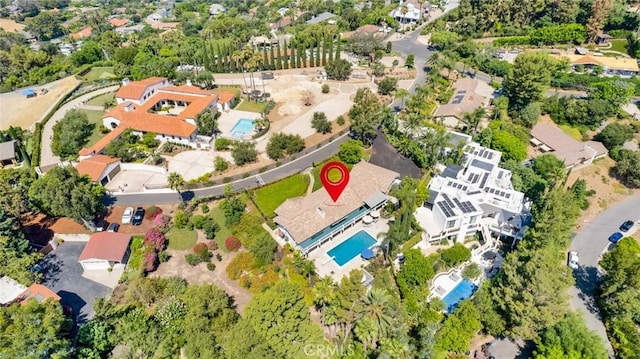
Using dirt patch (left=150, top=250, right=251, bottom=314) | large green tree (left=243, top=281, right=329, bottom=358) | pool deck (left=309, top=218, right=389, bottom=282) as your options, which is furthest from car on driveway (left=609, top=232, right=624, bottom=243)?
dirt patch (left=150, top=250, right=251, bottom=314)

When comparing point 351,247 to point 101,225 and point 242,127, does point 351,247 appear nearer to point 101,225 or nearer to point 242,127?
point 101,225

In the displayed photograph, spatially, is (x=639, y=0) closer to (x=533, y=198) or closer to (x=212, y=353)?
(x=533, y=198)

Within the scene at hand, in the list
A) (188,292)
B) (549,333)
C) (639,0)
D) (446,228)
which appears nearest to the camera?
(549,333)

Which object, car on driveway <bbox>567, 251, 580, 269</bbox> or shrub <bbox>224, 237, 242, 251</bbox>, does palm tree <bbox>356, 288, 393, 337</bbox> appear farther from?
car on driveway <bbox>567, 251, 580, 269</bbox>

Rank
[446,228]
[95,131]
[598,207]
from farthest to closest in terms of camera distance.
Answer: [95,131] < [598,207] < [446,228]

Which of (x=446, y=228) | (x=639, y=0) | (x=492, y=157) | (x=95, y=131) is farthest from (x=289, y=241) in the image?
(x=639, y=0)

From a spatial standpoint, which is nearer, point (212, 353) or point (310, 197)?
point (212, 353)

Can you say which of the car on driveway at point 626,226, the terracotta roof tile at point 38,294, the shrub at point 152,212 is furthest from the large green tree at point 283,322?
the car on driveway at point 626,226
